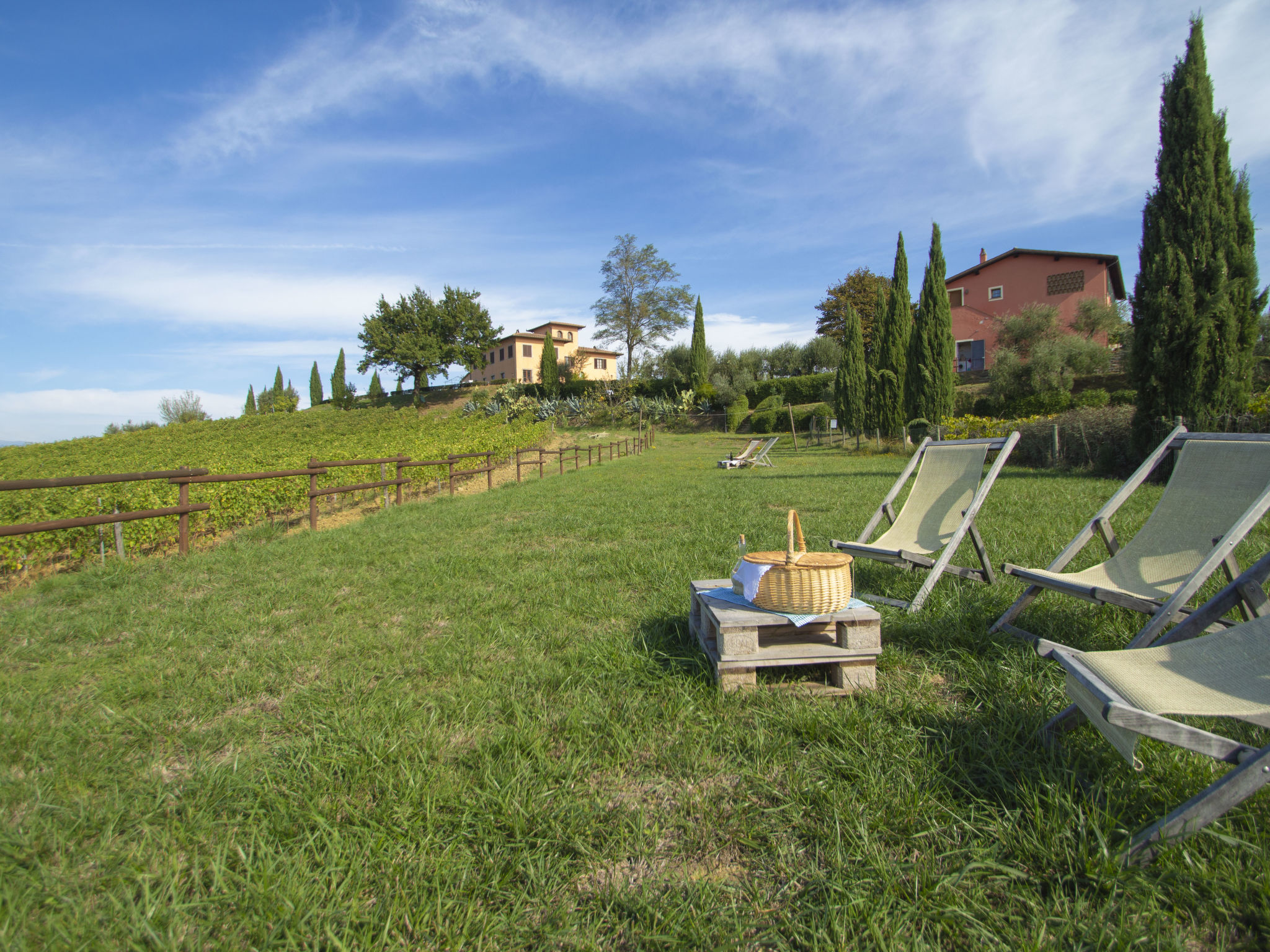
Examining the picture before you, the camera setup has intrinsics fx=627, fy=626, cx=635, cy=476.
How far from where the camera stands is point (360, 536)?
6641 millimetres

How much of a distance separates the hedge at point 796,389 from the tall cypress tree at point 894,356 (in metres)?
11.7

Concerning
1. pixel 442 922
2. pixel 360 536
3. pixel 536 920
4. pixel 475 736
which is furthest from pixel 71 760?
pixel 360 536

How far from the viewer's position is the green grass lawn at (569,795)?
1.44 meters

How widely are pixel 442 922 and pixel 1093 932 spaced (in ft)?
4.71

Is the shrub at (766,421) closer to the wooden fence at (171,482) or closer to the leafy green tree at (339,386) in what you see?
the wooden fence at (171,482)

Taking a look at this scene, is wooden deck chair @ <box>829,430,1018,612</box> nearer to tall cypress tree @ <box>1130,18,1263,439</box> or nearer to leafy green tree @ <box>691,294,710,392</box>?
tall cypress tree @ <box>1130,18,1263,439</box>

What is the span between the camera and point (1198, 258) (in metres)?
9.10

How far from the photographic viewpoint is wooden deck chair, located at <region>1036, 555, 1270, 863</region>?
143 cm

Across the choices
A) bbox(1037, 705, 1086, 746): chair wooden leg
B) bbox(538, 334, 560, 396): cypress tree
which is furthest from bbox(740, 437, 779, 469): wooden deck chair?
bbox(538, 334, 560, 396): cypress tree

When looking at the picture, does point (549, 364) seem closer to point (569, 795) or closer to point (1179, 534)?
point (1179, 534)

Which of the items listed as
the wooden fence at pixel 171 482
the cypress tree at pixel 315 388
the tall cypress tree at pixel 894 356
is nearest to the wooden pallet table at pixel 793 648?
the wooden fence at pixel 171 482

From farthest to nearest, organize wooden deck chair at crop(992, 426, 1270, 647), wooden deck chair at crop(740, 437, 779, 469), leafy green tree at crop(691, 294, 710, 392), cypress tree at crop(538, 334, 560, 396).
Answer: cypress tree at crop(538, 334, 560, 396) < leafy green tree at crop(691, 294, 710, 392) < wooden deck chair at crop(740, 437, 779, 469) < wooden deck chair at crop(992, 426, 1270, 647)

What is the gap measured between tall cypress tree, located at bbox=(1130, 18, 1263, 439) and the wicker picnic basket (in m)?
10.0

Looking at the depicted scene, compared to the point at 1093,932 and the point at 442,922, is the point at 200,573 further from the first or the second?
the point at 1093,932
